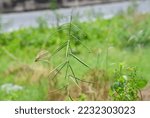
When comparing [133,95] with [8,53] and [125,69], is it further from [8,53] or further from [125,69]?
[8,53]

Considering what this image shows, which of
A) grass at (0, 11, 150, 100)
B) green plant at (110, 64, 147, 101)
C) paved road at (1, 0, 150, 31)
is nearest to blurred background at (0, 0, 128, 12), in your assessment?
paved road at (1, 0, 150, 31)

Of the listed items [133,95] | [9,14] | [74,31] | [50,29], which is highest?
[74,31]

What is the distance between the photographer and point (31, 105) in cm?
287

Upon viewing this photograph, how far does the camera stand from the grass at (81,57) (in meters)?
4.10

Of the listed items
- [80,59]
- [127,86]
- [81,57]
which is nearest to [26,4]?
[81,57]

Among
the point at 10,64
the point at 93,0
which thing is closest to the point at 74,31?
the point at 10,64

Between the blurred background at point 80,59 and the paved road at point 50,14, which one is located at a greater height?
the blurred background at point 80,59

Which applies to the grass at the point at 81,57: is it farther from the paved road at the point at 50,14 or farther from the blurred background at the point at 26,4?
the blurred background at the point at 26,4

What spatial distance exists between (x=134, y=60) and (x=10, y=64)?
127 centimetres

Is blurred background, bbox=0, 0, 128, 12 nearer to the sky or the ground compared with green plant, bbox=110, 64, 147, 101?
nearer to the ground

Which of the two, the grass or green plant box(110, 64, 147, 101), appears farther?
the grass

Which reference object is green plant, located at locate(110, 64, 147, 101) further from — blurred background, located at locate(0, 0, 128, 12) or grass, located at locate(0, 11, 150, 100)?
blurred background, located at locate(0, 0, 128, 12)

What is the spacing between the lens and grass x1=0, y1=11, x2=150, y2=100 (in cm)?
410

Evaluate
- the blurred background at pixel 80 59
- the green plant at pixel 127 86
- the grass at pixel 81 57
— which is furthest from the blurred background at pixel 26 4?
the green plant at pixel 127 86
